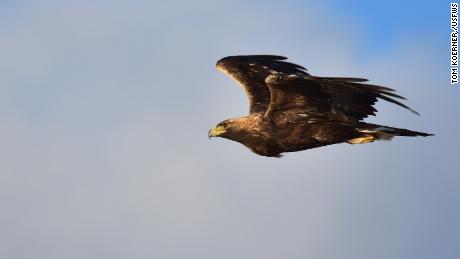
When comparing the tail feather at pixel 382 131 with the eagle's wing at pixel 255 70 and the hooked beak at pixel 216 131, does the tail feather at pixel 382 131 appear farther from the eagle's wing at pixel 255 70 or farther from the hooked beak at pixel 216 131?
the hooked beak at pixel 216 131

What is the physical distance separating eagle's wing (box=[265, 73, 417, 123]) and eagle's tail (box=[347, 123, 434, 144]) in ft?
0.88

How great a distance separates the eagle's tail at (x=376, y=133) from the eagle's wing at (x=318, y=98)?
269mm

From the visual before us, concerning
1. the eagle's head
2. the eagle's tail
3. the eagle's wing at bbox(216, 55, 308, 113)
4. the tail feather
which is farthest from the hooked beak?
the tail feather

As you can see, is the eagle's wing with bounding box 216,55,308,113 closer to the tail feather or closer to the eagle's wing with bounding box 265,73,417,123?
the eagle's wing with bounding box 265,73,417,123

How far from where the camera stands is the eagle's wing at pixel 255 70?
20750 mm

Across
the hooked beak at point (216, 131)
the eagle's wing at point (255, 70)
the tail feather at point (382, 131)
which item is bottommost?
the tail feather at point (382, 131)

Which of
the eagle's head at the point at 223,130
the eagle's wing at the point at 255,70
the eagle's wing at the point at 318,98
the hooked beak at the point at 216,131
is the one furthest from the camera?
the eagle's wing at the point at 255,70

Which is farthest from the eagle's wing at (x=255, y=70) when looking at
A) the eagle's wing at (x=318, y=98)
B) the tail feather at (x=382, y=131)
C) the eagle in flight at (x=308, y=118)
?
the tail feather at (x=382, y=131)

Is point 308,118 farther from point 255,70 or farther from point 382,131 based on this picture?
point 255,70

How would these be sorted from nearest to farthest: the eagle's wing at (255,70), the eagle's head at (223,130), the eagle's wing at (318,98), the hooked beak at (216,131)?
the eagle's wing at (318,98), the eagle's head at (223,130), the hooked beak at (216,131), the eagle's wing at (255,70)

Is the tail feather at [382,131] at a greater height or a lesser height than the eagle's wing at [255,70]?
lesser

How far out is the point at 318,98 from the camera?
58.6 feet

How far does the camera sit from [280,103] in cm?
1814

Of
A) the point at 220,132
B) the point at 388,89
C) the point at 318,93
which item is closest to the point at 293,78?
the point at 318,93
